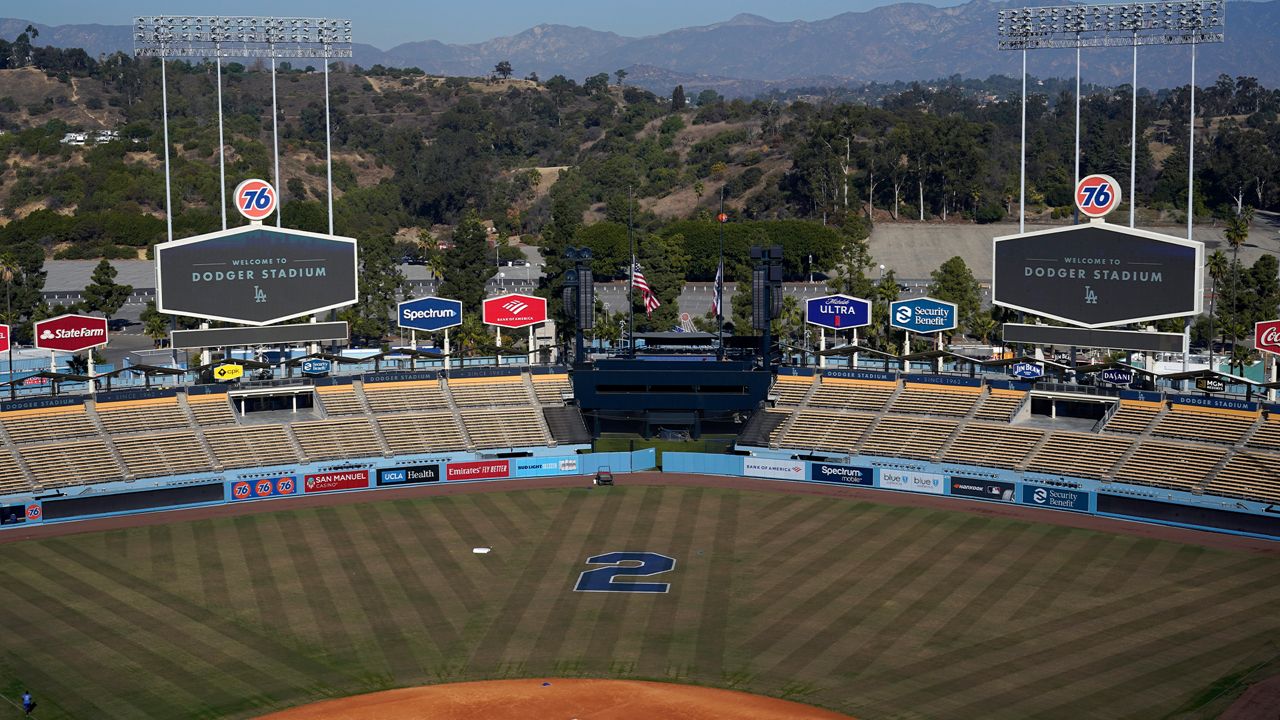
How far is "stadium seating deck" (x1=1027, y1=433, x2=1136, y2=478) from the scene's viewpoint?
77.9 metres

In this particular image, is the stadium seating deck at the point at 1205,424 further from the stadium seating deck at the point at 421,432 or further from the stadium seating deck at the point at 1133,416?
the stadium seating deck at the point at 421,432

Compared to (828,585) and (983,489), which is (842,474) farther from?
(828,585)

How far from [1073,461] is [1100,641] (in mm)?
26023

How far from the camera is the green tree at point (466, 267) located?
424 feet

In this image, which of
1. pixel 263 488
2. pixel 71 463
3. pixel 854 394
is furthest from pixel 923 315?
pixel 71 463

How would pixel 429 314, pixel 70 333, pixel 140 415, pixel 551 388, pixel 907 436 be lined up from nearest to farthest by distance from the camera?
1. pixel 140 415
2. pixel 70 333
3. pixel 907 436
4. pixel 551 388
5. pixel 429 314

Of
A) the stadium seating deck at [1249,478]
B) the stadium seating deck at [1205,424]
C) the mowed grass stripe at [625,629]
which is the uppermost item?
the stadium seating deck at [1205,424]

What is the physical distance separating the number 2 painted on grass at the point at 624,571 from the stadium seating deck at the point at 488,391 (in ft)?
84.7

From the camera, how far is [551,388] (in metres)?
94.6

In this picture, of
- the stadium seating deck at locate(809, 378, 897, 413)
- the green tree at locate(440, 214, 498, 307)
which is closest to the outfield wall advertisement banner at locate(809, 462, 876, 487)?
the stadium seating deck at locate(809, 378, 897, 413)

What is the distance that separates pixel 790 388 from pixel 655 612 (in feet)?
121

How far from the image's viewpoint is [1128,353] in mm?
97812

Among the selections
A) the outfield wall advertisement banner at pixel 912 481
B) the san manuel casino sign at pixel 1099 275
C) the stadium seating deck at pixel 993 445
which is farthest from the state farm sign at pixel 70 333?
the san manuel casino sign at pixel 1099 275

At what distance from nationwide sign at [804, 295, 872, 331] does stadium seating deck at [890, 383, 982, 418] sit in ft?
23.0
